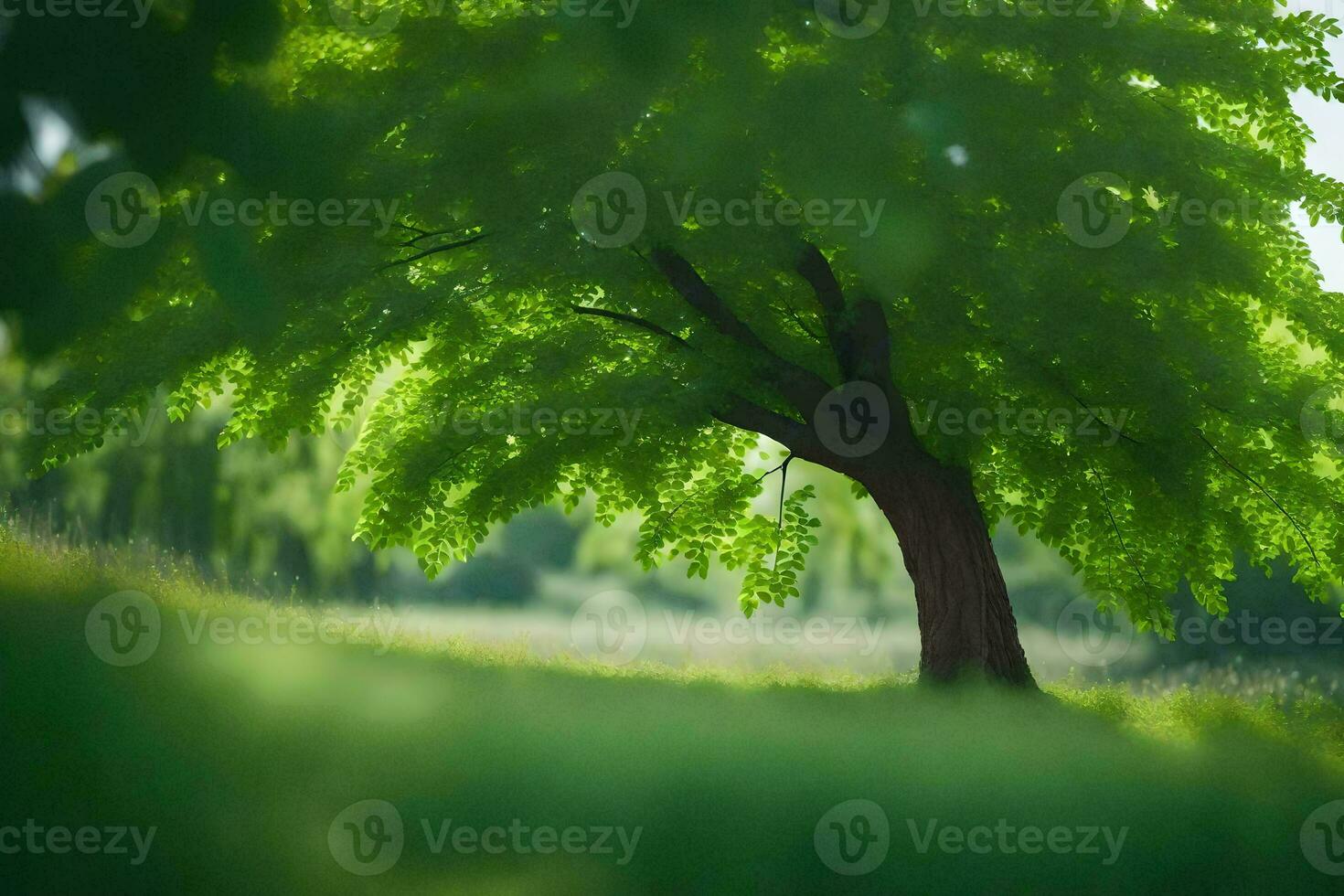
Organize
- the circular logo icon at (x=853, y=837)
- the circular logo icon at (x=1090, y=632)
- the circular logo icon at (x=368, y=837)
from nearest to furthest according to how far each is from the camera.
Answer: the circular logo icon at (x=368, y=837)
the circular logo icon at (x=853, y=837)
the circular logo icon at (x=1090, y=632)

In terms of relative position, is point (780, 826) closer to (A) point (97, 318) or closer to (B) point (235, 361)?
(A) point (97, 318)

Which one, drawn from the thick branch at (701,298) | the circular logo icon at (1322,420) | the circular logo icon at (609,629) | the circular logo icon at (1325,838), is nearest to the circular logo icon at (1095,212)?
the circular logo icon at (1322,420)

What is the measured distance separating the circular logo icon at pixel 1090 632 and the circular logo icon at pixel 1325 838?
3073 millimetres

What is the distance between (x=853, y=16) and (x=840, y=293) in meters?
2.71

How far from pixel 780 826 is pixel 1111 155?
20.3ft

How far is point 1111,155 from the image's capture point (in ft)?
30.8

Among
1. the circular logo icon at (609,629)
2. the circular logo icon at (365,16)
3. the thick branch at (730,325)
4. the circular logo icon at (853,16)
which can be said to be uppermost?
the circular logo icon at (365,16)

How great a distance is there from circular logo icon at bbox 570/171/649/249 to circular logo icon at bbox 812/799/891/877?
16.3 ft

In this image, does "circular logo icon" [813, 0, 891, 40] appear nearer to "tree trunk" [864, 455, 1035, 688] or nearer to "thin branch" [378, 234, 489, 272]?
"thin branch" [378, 234, 489, 272]

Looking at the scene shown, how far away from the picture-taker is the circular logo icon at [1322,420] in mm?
10430

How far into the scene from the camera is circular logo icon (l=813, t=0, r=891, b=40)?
9234 millimetres

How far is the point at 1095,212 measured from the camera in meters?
9.73

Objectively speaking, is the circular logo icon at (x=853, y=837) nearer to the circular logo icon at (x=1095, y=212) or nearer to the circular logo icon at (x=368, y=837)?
the circular logo icon at (x=368, y=837)

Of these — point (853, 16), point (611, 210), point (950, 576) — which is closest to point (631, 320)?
point (611, 210)
